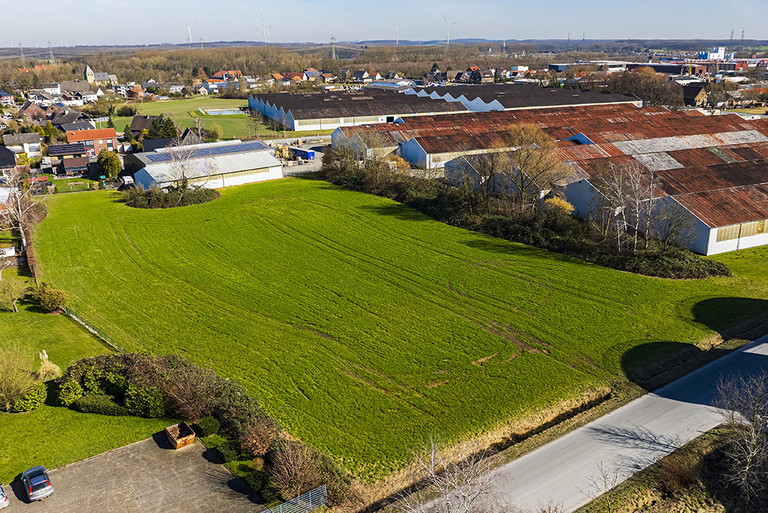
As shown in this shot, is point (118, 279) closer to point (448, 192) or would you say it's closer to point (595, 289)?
point (448, 192)

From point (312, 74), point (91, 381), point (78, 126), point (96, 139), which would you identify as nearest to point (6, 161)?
point (96, 139)

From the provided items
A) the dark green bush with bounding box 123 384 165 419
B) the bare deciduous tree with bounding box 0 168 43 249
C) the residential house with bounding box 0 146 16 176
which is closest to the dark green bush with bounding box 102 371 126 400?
the dark green bush with bounding box 123 384 165 419

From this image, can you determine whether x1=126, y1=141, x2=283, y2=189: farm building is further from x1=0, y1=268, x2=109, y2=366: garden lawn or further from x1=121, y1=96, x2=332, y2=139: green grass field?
x1=121, y1=96, x2=332, y2=139: green grass field

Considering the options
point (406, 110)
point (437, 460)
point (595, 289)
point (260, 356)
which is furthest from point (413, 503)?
point (406, 110)

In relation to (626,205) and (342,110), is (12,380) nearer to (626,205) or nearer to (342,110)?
(626,205)

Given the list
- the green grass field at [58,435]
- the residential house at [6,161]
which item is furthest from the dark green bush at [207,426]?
the residential house at [6,161]

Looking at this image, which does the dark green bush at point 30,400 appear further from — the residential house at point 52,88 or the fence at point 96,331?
the residential house at point 52,88
